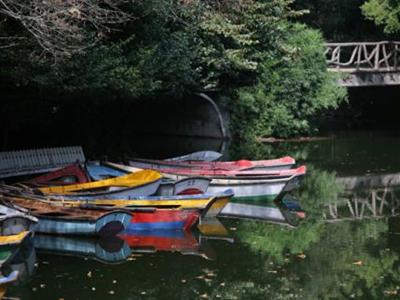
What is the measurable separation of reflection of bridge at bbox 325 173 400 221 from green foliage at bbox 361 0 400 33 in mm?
11129

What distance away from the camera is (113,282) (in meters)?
10.6

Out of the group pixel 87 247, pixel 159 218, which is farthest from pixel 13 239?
pixel 159 218

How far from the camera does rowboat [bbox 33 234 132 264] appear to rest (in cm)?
1204

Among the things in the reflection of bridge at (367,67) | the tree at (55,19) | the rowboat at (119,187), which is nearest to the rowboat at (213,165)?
the rowboat at (119,187)

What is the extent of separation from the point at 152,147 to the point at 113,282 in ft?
52.4

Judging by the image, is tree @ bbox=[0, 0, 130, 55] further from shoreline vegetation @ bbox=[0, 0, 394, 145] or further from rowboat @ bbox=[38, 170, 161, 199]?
rowboat @ bbox=[38, 170, 161, 199]

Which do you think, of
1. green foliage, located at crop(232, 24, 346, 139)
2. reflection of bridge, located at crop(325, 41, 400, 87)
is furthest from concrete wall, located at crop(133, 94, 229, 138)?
reflection of bridge, located at crop(325, 41, 400, 87)

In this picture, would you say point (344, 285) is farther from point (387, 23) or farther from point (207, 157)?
point (387, 23)

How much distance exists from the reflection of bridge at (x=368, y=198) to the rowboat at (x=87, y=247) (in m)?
4.76

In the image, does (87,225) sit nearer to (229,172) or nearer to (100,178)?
(100,178)

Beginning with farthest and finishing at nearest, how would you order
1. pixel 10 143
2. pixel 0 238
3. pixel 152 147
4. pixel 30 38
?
pixel 152 147 < pixel 10 143 < pixel 30 38 < pixel 0 238

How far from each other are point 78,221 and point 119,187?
91.2 inches

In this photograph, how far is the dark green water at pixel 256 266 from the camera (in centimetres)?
1024

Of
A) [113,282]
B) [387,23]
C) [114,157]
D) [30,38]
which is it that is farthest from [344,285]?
[387,23]
